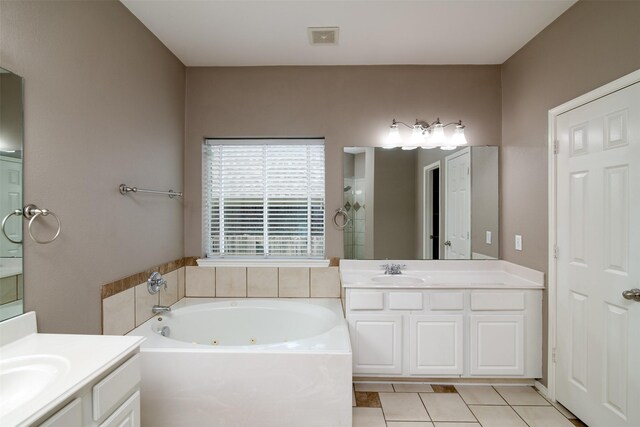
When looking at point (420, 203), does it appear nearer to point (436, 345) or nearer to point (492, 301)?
point (492, 301)

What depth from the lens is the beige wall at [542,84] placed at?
1.81 m

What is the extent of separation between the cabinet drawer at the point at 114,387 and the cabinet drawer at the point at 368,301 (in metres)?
1.46

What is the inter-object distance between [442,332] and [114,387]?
2.02m

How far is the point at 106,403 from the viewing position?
45.8 inches

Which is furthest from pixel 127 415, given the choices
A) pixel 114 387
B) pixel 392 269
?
pixel 392 269

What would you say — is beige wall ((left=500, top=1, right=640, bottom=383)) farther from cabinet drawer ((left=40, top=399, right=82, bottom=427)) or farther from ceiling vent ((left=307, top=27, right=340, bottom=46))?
cabinet drawer ((left=40, top=399, right=82, bottom=427))

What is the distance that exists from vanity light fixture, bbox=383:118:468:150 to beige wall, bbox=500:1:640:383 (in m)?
0.41

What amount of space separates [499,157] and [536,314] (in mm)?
1299

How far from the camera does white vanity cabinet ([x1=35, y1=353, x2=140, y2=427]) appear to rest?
3.27 ft

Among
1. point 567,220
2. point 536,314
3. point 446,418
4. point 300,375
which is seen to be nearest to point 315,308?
point 300,375

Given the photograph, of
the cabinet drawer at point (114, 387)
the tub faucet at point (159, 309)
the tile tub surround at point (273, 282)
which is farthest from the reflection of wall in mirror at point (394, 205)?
the cabinet drawer at point (114, 387)

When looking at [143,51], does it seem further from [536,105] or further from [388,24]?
[536,105]

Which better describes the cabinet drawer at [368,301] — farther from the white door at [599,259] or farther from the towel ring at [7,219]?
the towel ring at [7,219]

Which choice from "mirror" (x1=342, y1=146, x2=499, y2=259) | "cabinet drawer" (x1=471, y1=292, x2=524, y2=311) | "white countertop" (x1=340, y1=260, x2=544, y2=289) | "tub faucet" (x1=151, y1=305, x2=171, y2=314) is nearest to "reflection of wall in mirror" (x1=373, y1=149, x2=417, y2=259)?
"mirror" (x1=342, y1=146, x2=499, y2=259)
